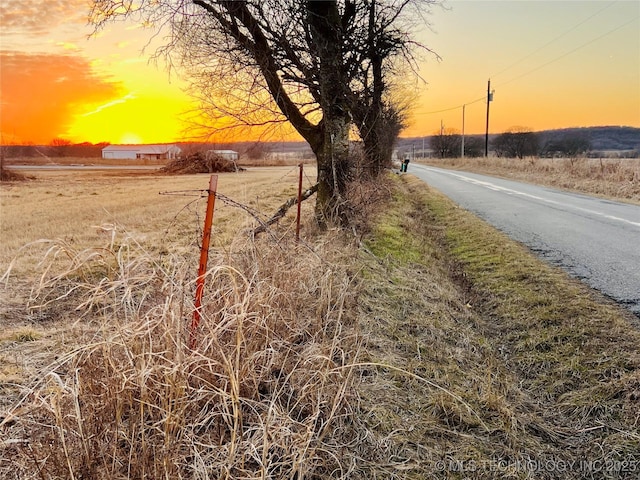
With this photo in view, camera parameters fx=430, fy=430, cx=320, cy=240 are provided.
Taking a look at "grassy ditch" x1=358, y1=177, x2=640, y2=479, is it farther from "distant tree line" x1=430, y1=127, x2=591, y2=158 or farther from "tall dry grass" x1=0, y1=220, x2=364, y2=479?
"distant tree line" x1=430, y1=127, x2=591, y2=158

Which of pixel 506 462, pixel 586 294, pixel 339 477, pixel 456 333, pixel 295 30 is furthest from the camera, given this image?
pixel 295 30

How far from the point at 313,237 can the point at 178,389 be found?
4.77m

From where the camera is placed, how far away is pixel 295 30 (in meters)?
7.93

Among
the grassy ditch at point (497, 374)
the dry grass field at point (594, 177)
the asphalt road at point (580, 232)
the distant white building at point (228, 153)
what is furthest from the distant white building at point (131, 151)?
the grassy ditch at point (497, 374)

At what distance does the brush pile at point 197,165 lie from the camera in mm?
40875

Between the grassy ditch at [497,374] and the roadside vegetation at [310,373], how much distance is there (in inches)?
0.6

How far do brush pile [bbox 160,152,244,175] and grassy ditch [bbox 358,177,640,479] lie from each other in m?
37.1

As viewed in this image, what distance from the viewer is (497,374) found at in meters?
3.64

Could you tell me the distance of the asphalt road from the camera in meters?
5.55

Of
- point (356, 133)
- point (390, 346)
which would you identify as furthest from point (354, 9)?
point (390, 346)

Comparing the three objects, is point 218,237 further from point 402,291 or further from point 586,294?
point 586,294

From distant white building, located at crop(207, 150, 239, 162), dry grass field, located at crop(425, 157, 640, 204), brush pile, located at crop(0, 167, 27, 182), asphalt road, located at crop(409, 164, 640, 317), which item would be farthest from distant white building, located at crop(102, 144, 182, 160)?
asphalt road, located at crop(409, 164, 640, 317)

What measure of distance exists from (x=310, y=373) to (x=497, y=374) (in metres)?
1.83

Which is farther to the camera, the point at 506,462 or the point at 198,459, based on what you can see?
the point at 506,462
